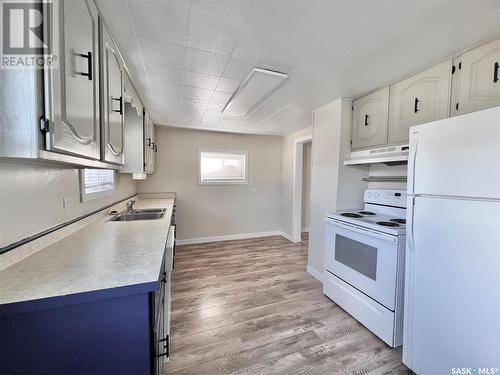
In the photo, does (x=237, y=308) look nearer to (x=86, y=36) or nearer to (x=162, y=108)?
(x=86, y=36)

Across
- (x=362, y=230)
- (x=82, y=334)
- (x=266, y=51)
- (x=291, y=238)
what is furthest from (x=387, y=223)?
(x=291, y=238)

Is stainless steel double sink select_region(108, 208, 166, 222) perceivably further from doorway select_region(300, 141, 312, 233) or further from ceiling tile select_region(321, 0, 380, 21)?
doorway select_region(300, 141, 312, 233)

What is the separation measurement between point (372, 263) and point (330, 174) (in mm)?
1149

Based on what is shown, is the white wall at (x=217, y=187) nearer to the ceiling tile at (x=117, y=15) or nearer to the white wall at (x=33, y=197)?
the white wall at (x=33, y=197)

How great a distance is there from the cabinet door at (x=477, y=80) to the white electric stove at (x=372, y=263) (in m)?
0.90

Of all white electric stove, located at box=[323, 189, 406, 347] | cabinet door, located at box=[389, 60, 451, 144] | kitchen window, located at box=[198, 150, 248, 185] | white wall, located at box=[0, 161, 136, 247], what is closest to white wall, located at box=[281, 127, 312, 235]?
kitchen window, located at box=[198, 150, 248, 185]

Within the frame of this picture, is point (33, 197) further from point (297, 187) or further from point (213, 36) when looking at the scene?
point (297, 187)

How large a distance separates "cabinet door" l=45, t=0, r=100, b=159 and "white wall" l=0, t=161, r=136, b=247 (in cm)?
36

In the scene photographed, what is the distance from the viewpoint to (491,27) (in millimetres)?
1279

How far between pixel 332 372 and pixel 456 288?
3.24 ft

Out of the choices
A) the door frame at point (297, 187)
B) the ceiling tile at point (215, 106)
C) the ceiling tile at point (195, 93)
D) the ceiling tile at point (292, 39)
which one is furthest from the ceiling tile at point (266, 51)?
the door frame at point (297, 187)

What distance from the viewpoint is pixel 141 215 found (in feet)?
7.75

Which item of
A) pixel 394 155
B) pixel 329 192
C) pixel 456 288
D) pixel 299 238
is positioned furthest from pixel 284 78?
pixel 299 238

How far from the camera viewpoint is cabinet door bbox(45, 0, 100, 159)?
726 millimetres
